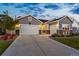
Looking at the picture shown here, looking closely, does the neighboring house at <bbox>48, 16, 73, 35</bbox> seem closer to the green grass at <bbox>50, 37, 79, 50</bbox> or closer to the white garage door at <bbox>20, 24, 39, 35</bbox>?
the green grass at <bbox>50, 37, 79, 50</bbox>

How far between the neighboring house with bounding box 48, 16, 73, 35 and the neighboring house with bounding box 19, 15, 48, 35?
115 millimetres

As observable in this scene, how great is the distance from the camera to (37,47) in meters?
5.13

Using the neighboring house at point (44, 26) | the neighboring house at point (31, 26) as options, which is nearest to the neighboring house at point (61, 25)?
the neighboring house at point (44, 26)

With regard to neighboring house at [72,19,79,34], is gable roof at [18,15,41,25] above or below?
above

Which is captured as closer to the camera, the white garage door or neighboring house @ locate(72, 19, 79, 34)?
neighboring house @ locate(72, 19, 79, 34)

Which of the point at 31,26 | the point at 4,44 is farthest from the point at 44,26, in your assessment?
the point at 4,44

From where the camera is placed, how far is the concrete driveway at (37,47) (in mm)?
5059

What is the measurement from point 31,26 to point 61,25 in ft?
1.58

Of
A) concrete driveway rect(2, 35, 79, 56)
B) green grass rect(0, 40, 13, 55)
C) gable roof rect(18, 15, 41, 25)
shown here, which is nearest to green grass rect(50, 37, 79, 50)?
concrete driveway rect(2, 35, 79, 56)

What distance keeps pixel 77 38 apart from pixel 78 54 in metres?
0.26

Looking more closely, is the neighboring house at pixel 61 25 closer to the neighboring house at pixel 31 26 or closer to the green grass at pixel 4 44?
the neighboring house at pixel 31 26

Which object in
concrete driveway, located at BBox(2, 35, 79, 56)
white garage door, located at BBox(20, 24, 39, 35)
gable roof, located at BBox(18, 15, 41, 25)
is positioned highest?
gable roof, located at BBox(18, 15, 41, 25)

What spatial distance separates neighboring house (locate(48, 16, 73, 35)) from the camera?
514cm

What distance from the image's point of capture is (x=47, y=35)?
5250 millimetres
